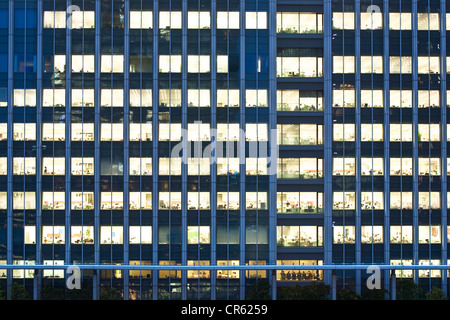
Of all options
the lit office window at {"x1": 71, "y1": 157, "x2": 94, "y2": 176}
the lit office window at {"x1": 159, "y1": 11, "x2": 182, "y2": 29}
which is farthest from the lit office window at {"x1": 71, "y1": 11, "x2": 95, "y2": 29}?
the lit office window at {"x1": 71, "y1": 157, "x2": 94, "y2": 176}

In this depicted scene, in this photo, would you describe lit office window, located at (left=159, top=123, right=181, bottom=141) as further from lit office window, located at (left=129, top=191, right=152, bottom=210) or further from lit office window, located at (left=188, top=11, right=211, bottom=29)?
lit office window, located at (left=188, top=11, right=211, bottom=29)

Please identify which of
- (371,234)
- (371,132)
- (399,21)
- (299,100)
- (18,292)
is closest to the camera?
(18,292)

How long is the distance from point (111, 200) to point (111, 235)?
3.43 metres

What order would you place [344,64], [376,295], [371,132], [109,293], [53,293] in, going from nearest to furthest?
[376,295] < [109,293] < [53,293] < [371,132] < [344,64]

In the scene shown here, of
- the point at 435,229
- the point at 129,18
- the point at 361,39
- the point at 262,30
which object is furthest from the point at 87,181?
the point at 435,229

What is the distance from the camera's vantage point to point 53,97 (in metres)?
46.6

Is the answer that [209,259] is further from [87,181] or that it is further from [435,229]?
[435,229]

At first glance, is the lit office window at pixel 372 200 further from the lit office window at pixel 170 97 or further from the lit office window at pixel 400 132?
the lit office window at pixel 170 97

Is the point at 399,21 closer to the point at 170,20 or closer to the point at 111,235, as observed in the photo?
the point at 170,20

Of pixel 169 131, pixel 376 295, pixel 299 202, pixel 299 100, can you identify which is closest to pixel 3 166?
pixel 169 131

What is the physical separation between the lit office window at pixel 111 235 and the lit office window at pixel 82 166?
5.72 meters

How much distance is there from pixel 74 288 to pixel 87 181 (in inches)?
408

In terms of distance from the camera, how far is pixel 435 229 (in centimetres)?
4716

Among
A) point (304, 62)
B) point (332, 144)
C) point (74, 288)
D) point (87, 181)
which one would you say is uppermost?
point (304, 62)
